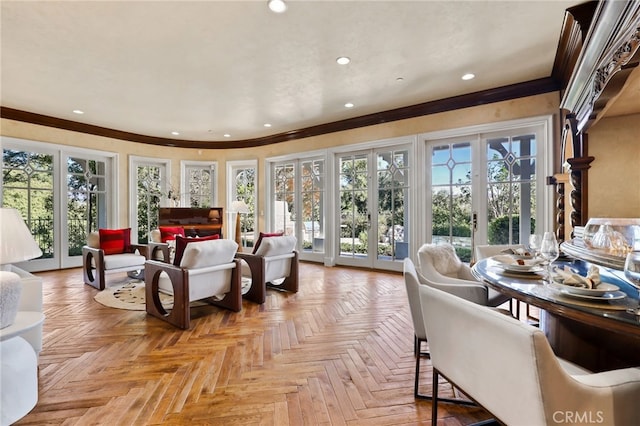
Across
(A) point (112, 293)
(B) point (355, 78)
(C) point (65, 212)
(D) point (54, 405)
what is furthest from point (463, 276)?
(C) point (65, 212)

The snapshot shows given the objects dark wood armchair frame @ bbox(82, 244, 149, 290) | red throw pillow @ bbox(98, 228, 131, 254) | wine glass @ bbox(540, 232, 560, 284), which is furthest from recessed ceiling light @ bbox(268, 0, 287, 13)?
red throw pillow @ bbox(98, 228, 131, 254)

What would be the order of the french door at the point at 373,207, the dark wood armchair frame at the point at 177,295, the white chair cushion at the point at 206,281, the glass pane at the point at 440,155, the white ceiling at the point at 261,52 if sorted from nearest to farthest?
the white ceiling at the point at 261,52
the dark wood armchair frame at the point at 177,295
the white chair cushion at the point at 206,281
the glass pane at the point at 440,155
the french door at the point at 373,207

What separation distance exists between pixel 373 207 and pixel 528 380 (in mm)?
4796

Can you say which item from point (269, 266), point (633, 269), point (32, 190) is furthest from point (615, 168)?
point (32, 190)

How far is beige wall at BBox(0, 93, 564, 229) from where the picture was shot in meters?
4.21

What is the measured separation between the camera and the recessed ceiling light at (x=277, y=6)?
2.42 metres

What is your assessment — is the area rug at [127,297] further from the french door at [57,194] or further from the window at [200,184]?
the window at [200,184]

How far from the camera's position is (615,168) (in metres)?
2.41

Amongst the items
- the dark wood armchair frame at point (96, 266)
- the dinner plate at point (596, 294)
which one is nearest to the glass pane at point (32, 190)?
the dark wood armchair frame at point (96, 266)

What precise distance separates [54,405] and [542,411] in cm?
242

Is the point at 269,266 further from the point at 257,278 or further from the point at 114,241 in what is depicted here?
the point at 114,241

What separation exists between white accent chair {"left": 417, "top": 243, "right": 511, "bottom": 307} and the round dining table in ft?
1.48

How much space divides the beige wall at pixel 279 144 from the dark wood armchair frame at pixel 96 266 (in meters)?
2.10

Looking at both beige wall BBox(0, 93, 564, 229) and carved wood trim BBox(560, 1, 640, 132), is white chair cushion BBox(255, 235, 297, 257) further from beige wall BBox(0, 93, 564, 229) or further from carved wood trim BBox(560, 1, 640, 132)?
carved wood trim BBox(560, 1, 640, 132)
